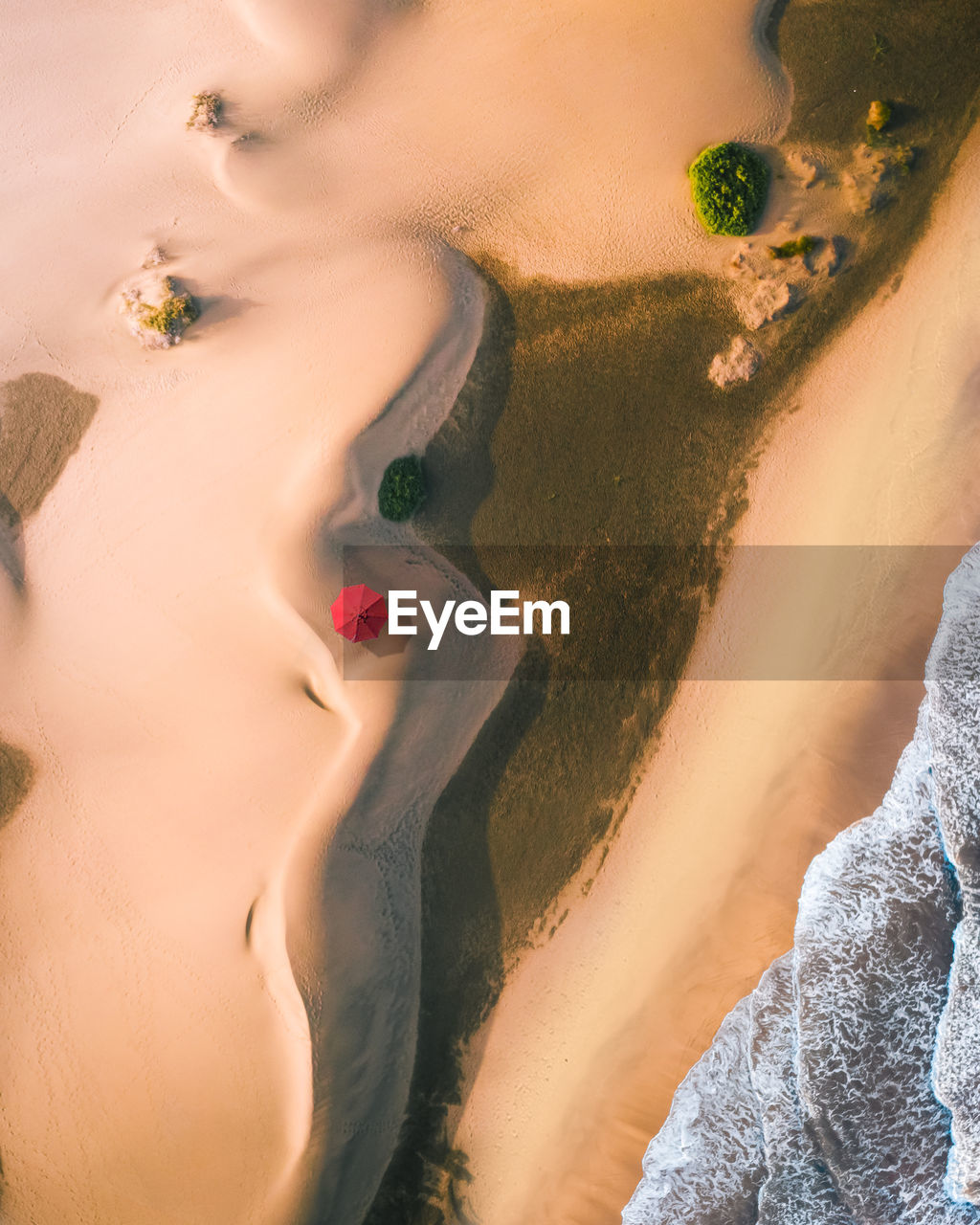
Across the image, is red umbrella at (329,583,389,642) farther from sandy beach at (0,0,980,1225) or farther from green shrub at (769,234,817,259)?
green shrub at (769,234,817,259)

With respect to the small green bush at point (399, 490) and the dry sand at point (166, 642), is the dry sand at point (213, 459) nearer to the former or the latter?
the dry sand at point (166, 642)


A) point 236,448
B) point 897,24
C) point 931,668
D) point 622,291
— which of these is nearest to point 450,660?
point 236,448

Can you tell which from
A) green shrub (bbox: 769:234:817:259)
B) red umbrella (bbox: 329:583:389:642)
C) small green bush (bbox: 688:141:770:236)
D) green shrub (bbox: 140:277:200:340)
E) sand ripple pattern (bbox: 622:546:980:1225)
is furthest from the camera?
green shrub (bbox: 769:234:817:259)

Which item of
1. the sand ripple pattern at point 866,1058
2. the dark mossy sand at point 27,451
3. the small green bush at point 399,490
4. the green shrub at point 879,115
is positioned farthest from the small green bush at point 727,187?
the dark mossy sand at point 27,451

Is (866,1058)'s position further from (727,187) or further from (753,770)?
(727,187)

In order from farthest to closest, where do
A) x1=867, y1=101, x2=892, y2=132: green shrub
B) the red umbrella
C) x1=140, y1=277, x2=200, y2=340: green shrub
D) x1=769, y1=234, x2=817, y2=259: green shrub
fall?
x1=769, y1=234, x2=817, y2=259: green shrub → x1=867, y1=101, x2=892, y2=132: green shrub → x1=140, y1=277, x2=200, y2=340: green shrub → the red umbrella

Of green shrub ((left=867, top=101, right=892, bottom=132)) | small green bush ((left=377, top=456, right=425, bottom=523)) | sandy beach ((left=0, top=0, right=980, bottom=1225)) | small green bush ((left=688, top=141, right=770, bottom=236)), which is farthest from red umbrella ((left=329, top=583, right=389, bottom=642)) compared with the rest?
green shrub ((left=867, top=101, right=892, bottom=132))

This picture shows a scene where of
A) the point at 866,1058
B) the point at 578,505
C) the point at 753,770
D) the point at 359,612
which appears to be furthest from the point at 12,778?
the point at 866,1058
